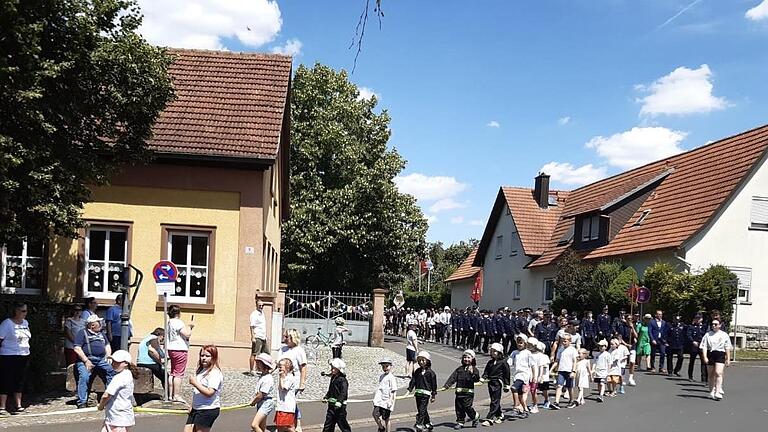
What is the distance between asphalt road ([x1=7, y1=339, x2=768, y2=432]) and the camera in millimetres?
13211

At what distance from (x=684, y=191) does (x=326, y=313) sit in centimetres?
1532

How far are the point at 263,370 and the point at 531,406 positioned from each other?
769 cm

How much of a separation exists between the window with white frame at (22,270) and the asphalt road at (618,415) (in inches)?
294

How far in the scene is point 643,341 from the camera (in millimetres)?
22625

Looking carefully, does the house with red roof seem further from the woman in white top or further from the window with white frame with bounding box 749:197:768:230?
the woman in white top

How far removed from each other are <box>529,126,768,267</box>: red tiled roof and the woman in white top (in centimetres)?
1285

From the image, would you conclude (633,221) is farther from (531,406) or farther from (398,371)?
(531,406)

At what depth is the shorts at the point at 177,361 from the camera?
47.0ft

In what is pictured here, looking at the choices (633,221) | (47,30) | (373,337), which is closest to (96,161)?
(47,30)

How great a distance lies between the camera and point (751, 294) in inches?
1206

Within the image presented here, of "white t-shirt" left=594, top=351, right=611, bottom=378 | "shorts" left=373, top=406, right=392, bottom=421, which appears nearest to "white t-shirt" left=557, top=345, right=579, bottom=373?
"white t-shirt" left=594, top=351, right=611, bottom=378

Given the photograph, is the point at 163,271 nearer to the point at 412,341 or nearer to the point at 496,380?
the point at 496,380

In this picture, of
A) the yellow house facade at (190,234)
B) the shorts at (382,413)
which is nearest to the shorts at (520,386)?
the shorts at (382,413)

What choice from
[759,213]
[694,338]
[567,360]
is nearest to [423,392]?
[567,360]
